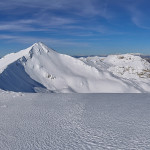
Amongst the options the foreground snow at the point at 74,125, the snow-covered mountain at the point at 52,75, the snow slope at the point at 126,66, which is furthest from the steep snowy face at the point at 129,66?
the foreground snow at the point at 74,125

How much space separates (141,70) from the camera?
253 ft

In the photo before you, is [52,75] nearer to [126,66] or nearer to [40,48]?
[40,48]

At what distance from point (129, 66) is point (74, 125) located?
258 ft

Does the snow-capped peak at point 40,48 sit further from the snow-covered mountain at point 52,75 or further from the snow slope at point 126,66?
the snow slope at point 126,66

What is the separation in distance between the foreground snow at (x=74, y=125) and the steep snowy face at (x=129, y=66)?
5113cm

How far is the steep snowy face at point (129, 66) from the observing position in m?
70.5

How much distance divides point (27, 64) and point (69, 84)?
316 inches

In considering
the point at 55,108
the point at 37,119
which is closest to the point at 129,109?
the point at 55,108

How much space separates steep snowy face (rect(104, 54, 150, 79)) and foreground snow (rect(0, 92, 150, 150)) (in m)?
51.1

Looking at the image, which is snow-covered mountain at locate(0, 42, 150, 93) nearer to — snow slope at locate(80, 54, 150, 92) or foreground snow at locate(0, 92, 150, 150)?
snow slope at locate(80, 54, 150, 92)

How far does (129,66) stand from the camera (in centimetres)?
8325

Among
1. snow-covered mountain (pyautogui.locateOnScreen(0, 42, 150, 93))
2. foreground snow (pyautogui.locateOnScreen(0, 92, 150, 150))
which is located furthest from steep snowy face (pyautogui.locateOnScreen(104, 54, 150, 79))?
foreground snow (pyautogui.locateOnScreen(0, 92, 150, 150))

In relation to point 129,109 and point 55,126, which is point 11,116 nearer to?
point 55,126

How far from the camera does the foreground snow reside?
580cm
